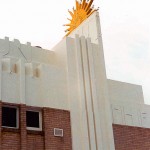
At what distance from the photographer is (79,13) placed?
72.1ft

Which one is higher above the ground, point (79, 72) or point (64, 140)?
point (79, 72)

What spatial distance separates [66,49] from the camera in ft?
61.5

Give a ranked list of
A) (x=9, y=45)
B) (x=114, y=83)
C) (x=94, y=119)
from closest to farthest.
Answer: (x=94, y=119)
(x=9, y=45)
(x=114, y=83)

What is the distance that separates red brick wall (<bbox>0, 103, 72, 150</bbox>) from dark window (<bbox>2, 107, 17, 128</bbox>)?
33cm

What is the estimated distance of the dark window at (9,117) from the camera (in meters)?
16.3

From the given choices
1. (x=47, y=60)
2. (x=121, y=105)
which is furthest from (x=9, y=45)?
(x=121, y=105)

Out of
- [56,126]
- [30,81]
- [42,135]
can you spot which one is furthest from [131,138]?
[30,81]

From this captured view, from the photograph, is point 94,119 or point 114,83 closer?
point 94,119

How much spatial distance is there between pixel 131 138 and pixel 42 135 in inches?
182

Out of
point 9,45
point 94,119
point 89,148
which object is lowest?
point 89,148

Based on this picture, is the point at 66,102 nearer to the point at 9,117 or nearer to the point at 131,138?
the point at 9,117

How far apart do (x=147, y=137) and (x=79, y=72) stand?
4580 millimetres

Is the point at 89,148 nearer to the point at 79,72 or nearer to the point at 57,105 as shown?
the point at 57,105

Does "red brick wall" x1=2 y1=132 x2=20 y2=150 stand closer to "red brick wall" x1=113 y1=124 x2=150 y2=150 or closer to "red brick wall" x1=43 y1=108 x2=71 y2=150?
"red brick wall" x1=43 y1=108 x2=71 y2=150
